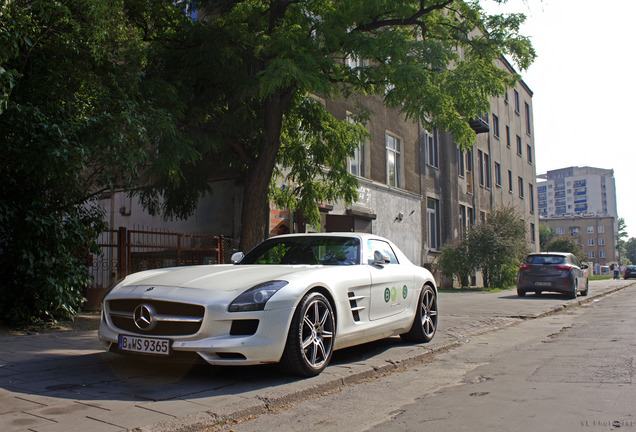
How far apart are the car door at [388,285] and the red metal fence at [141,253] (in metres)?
5.88

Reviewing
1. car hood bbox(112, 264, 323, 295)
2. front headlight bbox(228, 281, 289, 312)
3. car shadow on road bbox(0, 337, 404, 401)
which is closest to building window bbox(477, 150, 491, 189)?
car shadow on road bbox(0, 337, 404, 401)

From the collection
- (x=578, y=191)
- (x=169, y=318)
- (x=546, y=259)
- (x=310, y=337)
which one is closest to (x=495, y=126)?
(x=546, y=259)

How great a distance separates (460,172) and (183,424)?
90.7 feet

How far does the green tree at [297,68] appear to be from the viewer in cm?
1012

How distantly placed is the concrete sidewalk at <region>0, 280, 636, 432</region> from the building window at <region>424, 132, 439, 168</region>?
66.4 ft

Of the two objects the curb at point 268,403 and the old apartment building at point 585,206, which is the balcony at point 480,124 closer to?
the curb at point 268,403

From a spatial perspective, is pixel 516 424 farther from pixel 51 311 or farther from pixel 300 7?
pixel 300 7

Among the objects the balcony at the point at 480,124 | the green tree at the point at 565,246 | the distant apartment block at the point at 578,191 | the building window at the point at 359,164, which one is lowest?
the green tree at the point at 565,246

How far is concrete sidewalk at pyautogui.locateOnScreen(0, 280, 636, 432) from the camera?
12.1 ft

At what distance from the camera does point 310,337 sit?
16.9 ft

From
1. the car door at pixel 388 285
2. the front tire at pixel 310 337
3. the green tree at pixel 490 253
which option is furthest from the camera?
the green tree at pixel 490 253

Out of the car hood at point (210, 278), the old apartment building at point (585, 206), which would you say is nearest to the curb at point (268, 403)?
the car hood at point (210, 278)

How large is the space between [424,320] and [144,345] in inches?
159

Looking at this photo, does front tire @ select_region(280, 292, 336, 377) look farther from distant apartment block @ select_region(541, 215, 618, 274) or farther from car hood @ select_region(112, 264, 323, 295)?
distant apartment block @ select_region(541, 215, 618, 274)
